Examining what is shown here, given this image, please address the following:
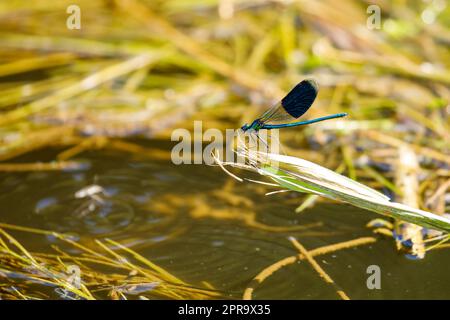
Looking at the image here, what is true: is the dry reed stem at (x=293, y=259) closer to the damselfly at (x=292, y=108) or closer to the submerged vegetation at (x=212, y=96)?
the submerged vegetation at (x=212, y=96)

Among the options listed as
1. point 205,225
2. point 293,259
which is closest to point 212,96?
point 205,225

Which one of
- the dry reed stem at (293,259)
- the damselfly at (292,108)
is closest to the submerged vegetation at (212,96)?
the dry reed stem at (293,259)

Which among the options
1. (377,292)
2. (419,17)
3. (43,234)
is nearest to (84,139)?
(43,234)

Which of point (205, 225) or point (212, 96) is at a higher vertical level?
point (212, 96)

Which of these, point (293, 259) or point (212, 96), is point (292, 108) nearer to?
point (293, 259)

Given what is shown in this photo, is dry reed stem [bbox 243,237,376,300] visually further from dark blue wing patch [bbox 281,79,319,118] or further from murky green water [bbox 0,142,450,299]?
dark blue wing patch [bbox 281,79,319,118]
